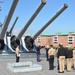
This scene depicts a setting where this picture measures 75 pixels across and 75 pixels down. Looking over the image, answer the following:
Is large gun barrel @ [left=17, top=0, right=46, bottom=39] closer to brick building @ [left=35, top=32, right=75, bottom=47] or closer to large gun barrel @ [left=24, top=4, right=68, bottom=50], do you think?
large gun barrel @ [left=24, top=4, right=68, bottom=50]

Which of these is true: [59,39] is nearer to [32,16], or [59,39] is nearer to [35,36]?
[35,36]

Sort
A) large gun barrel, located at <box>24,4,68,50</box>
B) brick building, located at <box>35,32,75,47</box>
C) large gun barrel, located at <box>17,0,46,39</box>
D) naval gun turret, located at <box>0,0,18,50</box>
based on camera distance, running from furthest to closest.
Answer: brick building, located at <box>35,32,75,47</box> < large gun barrel, located at <box>24,4,68,50</box> < naval gun turret, located at <box>0,0,18,50</box> < large gun barrel, located at <box>17,0,46,39</box>

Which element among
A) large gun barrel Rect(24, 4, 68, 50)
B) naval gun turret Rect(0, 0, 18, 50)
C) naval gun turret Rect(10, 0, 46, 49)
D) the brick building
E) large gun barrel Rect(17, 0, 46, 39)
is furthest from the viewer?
the brick building

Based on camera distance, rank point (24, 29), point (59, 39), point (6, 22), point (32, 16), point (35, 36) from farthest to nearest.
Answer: point (59, 39)
point (35, 36)
point (24, 29)
point (6, 22)
point (32, 16)

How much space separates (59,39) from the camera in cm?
4828

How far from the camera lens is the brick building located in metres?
46.3

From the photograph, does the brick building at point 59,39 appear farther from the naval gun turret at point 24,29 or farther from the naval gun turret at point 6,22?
the naval gun turret at point 6,22

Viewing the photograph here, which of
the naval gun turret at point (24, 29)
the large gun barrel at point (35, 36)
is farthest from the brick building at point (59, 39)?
the naval gun turret at point (24, 29)

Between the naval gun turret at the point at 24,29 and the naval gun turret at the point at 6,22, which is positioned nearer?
the naval gun turret at the point at 6,22

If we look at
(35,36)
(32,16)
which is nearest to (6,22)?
(32,16)

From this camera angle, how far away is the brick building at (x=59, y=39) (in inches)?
Answer: 1823

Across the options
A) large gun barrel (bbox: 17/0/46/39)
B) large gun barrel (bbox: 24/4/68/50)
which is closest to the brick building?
large gun barrel (bbox: 24/4/68/50)

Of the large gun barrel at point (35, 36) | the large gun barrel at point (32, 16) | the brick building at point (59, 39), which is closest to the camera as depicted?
the large gun barrel at point (32, 16)

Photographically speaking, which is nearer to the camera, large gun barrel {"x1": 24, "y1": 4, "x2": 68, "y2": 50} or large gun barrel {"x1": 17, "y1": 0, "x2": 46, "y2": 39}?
large gun barrel {"x1": 17, "y1": 0, "x2": 46, "y2": 39}
